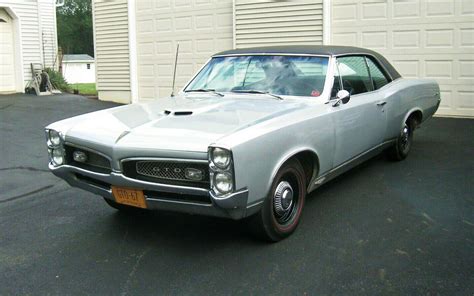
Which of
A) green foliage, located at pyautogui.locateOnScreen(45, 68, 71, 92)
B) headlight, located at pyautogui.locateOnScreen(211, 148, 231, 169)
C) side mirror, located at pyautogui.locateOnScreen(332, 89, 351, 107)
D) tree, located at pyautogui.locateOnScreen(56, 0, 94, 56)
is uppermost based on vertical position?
tree, located at pyautogui.locateOnScreen(56, 0, 94, 56)

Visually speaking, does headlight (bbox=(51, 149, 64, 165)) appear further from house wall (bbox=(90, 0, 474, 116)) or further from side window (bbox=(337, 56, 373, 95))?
house wall (bbox=(90, 0, 474, 116))

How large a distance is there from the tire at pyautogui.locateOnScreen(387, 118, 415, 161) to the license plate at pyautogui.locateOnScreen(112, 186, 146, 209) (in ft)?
12.0

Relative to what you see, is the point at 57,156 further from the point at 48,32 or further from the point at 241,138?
the point at 48,32

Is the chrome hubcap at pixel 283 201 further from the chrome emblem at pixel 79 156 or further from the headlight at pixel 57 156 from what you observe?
the headlight at pixel 57 156

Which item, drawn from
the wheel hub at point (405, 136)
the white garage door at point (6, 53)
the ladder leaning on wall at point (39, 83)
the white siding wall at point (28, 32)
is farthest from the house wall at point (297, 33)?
the wheel hub at point (405, 136)

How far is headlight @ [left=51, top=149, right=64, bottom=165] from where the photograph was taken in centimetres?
408

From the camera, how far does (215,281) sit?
3342 millimetres

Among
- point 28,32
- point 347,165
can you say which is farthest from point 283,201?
point 28,32

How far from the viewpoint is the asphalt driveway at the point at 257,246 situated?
10.8ft

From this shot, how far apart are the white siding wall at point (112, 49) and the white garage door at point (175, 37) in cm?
46

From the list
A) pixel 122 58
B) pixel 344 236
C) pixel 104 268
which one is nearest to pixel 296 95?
pixel 344 236

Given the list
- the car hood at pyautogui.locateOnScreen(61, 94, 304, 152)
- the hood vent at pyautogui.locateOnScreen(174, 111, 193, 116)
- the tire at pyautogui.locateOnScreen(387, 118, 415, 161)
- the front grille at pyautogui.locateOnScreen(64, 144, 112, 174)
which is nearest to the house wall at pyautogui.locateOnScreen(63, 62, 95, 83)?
the tire at pyautogui.locateOnScreen(387, 118, 415, 161)

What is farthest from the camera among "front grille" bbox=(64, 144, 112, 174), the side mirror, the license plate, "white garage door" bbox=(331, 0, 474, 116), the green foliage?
the green foliage

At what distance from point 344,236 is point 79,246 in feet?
6.77
